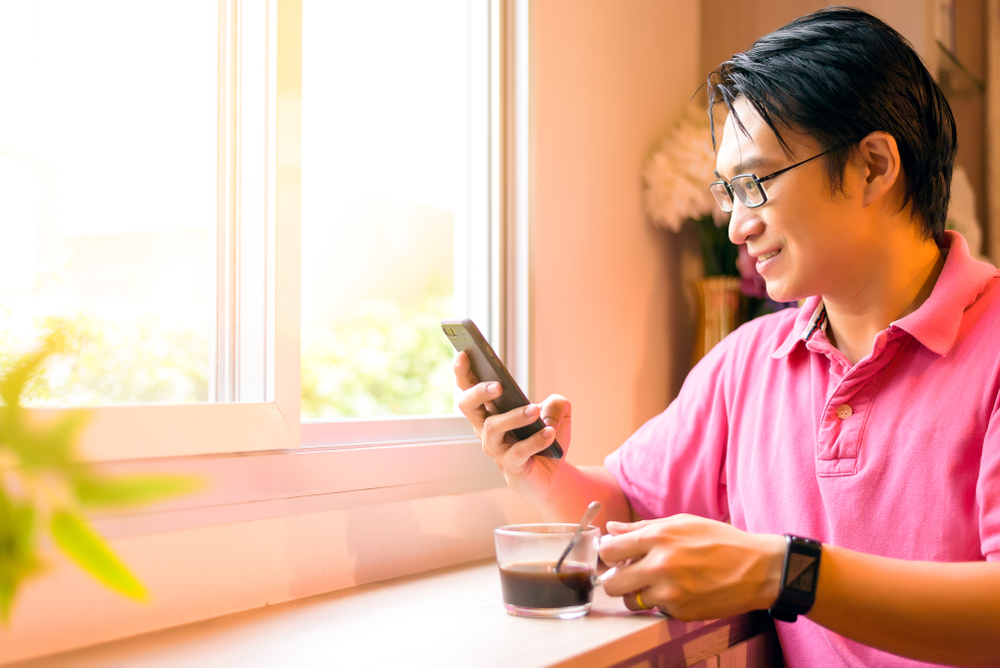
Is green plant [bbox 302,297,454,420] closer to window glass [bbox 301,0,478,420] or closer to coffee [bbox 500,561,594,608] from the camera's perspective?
window glass [bbox 301,0,478,420]

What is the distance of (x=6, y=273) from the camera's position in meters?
0.80

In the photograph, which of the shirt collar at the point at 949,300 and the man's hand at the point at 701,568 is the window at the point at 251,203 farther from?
the shirt collar at the point at 949,300

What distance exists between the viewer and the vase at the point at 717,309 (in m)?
1.71

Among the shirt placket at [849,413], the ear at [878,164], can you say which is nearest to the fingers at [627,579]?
the shirt placket at [849,413]

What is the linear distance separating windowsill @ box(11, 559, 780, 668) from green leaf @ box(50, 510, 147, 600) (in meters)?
0.47

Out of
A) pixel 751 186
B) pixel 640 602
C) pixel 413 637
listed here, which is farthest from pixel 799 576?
pixel 751 186

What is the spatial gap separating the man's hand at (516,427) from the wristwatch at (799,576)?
34 centimetres

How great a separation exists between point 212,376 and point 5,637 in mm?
383

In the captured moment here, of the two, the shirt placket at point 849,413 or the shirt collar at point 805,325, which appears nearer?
the shirt placket at point 849,413

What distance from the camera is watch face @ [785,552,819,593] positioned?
2.48ft

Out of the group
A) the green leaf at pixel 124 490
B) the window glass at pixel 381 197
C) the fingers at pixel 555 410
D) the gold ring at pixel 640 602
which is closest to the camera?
the green leaf at pixel 124 490

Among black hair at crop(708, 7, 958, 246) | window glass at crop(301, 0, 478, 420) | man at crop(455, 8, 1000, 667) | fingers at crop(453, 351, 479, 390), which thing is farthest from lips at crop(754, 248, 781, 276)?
window glass at crop(301, 0, 478, 420)

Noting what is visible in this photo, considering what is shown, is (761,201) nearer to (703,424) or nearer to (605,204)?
(703,424)

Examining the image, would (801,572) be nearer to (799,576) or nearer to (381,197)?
(799,576)
